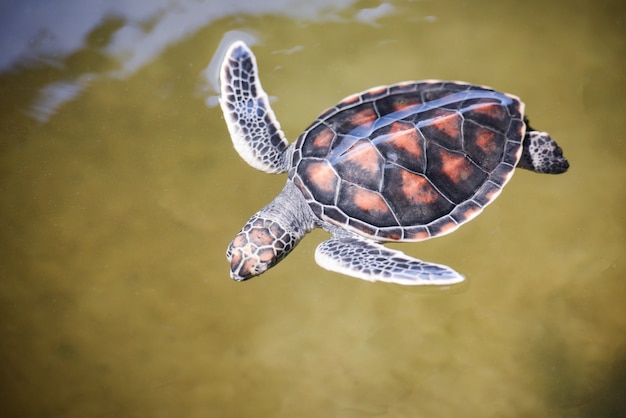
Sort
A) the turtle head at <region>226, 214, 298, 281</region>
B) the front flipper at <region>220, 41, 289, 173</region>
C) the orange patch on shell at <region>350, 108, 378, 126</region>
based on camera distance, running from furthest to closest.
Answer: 1. the front flipper at <region>220, 41, 289, 173</region>
2. the orange patch on shell at <region>350, 108, 378, 126</region>
3. the turtle head at <region>226, 214, 298, 281</region>

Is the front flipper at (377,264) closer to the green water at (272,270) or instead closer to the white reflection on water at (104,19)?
the green water at (272,270)

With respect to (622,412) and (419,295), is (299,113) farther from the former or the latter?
(622,412)

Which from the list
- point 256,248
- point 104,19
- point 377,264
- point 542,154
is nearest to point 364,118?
point 377,264

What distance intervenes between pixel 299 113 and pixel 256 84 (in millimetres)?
388

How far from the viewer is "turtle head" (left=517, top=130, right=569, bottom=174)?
2.75m

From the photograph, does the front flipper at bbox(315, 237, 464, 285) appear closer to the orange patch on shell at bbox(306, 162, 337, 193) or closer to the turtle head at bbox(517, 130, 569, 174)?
the orange patch on shell at bbox(306, 162, 337, 193)

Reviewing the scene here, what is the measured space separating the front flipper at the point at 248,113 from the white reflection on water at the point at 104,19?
34 centimetres

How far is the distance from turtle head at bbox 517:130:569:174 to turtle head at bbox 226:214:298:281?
155cm

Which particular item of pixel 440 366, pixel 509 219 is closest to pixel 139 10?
pixel 509 219

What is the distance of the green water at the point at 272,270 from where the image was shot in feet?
9.55

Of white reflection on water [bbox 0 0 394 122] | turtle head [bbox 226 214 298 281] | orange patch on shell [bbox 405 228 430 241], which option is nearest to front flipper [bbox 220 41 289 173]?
white reflection on water [bbox 0 0 394 122]

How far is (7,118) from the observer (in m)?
3.09

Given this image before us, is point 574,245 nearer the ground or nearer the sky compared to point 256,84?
nearer the ground

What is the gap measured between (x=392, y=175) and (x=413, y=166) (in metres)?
0.13
